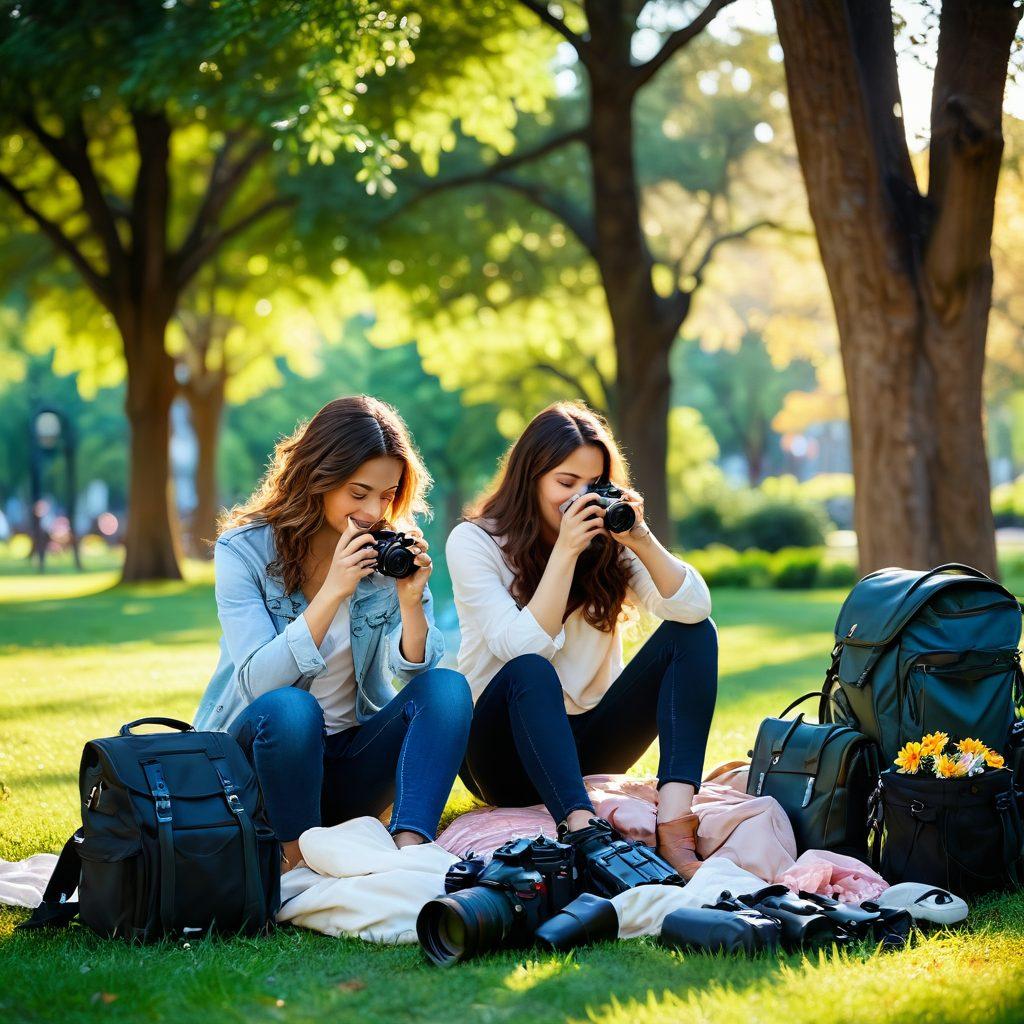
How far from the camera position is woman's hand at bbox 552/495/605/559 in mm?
4402

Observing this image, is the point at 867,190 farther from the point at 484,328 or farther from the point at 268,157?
the point at 484,328

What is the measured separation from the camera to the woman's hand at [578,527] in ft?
14.4

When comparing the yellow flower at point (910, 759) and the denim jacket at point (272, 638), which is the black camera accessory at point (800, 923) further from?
the denim jacket at point (272, 638)

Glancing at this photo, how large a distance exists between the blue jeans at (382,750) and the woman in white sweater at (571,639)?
0.27 meters

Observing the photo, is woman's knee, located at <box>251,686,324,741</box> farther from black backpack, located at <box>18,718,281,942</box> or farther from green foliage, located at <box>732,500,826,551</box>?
green foliage, located at <box>732,500,826,551</box>

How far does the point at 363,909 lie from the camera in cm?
363

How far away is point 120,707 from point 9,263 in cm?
1467

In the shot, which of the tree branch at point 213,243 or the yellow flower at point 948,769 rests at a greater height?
the tree branch at point 213,243

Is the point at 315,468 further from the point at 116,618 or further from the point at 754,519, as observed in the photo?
the point at 754,519

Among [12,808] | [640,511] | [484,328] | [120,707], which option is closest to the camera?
[640,511]

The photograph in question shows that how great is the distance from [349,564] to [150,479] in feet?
52.9

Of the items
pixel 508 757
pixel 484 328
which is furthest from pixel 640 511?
pixel 484 328

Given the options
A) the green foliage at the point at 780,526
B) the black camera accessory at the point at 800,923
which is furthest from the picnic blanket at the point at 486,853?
the green foliage at the point at 780,526

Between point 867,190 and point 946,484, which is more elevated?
point 867,190
